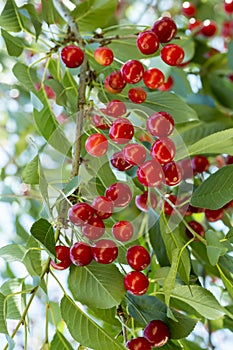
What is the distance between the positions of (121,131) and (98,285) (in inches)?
7.5

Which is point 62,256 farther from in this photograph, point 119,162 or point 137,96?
point 137,96

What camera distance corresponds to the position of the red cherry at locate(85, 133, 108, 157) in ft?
2.55

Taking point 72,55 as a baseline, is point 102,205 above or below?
below

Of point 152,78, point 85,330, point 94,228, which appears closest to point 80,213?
point 94,228

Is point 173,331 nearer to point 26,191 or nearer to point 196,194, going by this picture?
point 196,194

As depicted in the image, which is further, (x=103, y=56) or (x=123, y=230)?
(x=103, y=56)

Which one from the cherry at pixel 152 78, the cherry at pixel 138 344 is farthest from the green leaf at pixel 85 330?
the cherry at pixel 152 78

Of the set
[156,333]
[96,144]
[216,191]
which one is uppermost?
[96,144]

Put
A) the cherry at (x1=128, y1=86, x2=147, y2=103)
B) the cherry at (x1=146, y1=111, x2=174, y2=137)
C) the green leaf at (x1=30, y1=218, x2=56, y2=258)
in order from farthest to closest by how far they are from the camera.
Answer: the cherry at (x1=128, y1=86, x2=147, y2=103), the cherry at (x1=146, y1=111, x2=174, y2=137), the green leaf at (x1=30, y1=218, x2=56, y2=258)

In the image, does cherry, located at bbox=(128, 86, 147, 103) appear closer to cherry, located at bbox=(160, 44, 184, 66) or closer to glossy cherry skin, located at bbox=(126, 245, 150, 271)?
cherry, located at bbox=(160, 44, 184, 66)

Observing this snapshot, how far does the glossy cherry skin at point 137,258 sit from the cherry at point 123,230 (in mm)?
17

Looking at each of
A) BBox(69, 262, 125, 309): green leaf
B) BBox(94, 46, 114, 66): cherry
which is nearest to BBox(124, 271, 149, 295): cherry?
BBox(69, 262, 125, 309): green leaf

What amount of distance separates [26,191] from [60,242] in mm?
788

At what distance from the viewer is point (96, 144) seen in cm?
78
